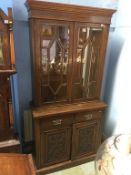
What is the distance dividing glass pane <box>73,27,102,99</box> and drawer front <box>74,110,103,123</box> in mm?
210

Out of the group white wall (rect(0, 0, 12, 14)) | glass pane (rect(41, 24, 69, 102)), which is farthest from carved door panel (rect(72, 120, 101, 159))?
white wall (rect(0, 0, 12, 14))

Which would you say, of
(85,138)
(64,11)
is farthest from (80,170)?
(64,11)

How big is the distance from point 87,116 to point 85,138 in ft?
1.03

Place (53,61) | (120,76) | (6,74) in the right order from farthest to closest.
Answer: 1. (120,76)
2. (53,61)
3. (6,74)

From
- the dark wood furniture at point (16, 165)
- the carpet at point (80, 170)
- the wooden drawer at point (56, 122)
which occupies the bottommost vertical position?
the carpet at point (80, 170)

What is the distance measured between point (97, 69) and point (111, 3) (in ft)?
3.07

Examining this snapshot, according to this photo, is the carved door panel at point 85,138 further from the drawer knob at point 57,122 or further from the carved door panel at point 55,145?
the drawer knob at point 57,122

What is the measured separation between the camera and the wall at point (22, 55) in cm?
177

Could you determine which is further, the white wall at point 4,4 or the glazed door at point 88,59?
the glazed door at point 88,59

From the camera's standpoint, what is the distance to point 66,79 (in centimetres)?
187

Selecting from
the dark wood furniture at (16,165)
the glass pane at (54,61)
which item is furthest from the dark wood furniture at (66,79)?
the dark wood furniture at (16,165)

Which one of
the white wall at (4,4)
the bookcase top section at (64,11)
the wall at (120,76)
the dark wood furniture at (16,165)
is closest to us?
the dark wood furniture at (16,165)

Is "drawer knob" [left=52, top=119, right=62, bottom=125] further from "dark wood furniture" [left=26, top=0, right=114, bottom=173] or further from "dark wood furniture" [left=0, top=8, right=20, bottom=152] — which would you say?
"dark wood furniture" [left=0, top=8, right=20, bottom=152]

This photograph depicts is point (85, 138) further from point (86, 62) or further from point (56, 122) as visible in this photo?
point (86, 62)
